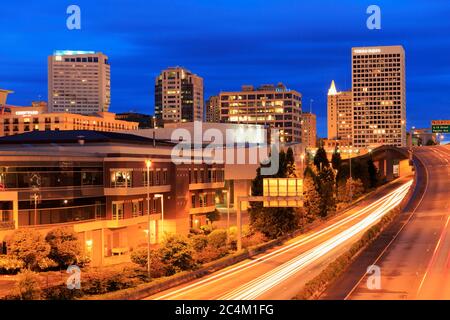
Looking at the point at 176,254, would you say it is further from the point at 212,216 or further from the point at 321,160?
the point at 321,160

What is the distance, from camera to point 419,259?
43.8m

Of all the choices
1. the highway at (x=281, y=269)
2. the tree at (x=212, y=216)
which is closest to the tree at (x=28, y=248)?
the highway at (x=281, y=269)

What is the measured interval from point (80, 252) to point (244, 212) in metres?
44.0

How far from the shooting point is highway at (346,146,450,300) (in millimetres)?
33062

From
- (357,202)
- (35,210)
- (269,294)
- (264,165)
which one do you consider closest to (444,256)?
(269,294)

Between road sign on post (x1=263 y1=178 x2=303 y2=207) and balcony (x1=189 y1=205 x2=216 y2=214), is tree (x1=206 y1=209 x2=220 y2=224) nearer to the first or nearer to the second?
balcony (x1=189 y1=205 x2=216 y2=214)

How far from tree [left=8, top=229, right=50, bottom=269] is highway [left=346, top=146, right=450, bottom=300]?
21731mm

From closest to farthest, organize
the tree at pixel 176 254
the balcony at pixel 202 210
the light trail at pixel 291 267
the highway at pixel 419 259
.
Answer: the highway at pixel 419 259 → the light trail at pixel 291 267 → the tree at pixel 176 254 → the balcony at pixel 202 210

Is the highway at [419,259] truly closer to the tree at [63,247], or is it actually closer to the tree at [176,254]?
the tree at [176,254]

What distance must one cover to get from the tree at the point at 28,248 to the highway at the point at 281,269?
11760 mm

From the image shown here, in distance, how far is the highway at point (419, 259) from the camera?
108 ft

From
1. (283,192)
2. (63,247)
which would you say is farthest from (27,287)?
(283,192)

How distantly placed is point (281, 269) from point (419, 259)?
32.1 ft
